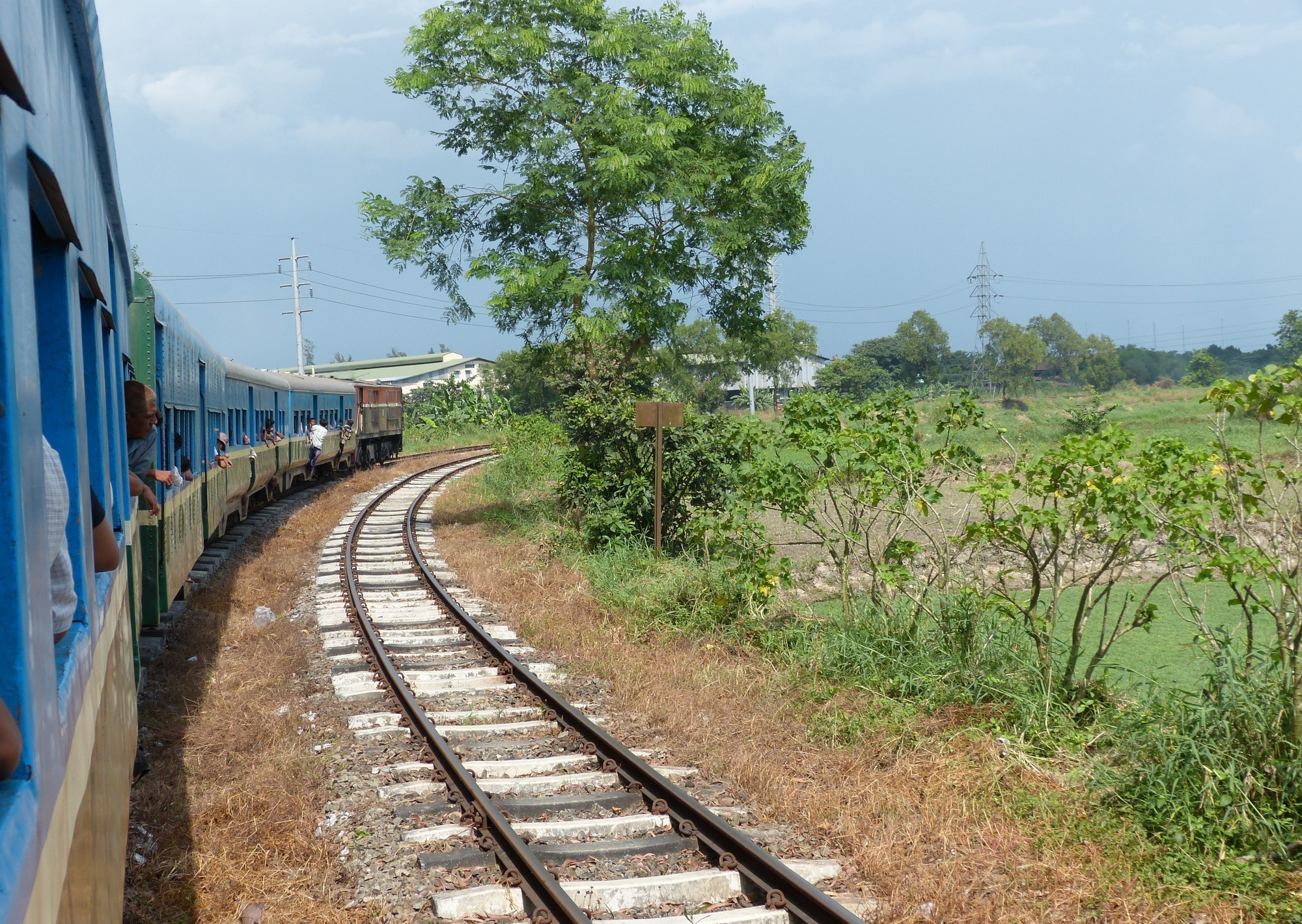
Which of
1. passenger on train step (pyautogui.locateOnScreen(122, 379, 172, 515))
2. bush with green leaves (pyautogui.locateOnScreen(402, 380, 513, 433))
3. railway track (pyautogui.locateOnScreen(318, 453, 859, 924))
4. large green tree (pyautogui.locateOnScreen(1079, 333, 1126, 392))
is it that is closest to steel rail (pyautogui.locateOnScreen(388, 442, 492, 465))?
bush with green leaves (pyautogui.locateOnScreen(402, 380, 513, 433))

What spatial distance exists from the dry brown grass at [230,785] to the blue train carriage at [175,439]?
0.73m

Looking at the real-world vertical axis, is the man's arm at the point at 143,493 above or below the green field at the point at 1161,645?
above

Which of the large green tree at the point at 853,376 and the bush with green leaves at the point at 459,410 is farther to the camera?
the large green tree at the point at 853,376

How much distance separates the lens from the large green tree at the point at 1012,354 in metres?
68.2

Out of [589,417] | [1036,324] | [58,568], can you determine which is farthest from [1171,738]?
[1036,324]

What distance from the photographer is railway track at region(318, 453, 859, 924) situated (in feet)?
15.7

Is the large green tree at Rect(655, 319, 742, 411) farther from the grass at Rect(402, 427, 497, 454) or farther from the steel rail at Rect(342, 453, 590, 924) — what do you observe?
the steel rail at Rect(342, 453, 590, 924)

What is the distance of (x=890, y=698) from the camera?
23.9ft

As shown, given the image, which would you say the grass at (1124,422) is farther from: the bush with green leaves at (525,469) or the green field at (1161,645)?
the bush with green leaves at (525,469)

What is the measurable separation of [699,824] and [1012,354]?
67.5 m

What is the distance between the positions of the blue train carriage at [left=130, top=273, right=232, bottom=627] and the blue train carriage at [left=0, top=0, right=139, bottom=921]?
11.0 feet

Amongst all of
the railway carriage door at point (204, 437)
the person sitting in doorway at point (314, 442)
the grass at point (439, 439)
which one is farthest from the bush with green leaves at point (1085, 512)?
the grass at point (439, 439)

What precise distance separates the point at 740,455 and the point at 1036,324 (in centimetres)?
7534

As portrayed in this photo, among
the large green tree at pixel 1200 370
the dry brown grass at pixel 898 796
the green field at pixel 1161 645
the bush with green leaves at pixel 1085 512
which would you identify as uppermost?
the large green tree at pixel 1200 370
